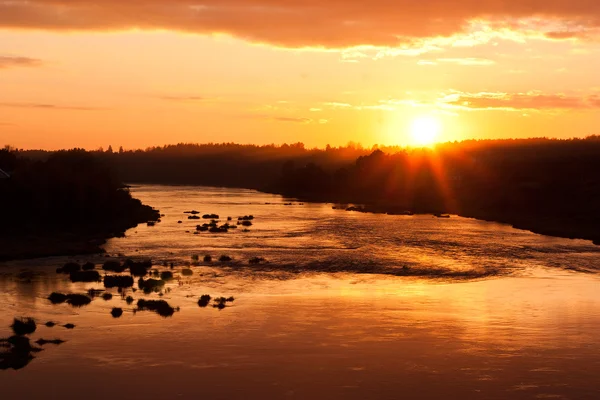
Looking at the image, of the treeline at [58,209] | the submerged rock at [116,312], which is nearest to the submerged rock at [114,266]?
the treeline at [58,209]

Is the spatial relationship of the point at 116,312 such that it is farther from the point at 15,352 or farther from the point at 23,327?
the point at 15,352

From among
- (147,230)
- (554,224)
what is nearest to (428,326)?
(147,230)

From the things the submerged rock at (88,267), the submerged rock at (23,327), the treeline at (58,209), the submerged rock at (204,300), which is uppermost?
the treeline at (58,209)

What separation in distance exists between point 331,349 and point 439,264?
31.9m

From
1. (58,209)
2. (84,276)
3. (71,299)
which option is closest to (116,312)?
(71,299)

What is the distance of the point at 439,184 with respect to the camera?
177625 millimetres

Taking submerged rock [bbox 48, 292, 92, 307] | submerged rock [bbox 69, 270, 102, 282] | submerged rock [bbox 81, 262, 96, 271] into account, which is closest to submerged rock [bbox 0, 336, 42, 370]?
submerged rock [bbox 48, 292, 92, 307]

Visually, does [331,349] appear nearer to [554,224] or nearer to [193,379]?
[193,379]

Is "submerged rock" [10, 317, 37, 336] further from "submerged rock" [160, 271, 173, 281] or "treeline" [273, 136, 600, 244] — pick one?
"treeline" [273, 136, 600, 244]

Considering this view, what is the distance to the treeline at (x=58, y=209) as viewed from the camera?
3019 inches

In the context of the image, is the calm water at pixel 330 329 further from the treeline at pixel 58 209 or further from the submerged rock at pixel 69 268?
the treeline at pixel 58 209

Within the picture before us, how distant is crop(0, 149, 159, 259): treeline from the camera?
252 ft

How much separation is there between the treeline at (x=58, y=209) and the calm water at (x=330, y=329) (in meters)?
9.10

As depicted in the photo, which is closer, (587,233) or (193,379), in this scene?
(193,379)
